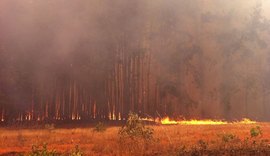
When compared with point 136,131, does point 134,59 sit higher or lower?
higher

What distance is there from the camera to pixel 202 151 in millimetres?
15805

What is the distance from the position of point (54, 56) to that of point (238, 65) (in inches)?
946

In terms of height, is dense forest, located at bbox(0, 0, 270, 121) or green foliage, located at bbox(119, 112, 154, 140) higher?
dense forest, located at bbox(0, 0, 270, 121)

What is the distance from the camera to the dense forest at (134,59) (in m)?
41.3

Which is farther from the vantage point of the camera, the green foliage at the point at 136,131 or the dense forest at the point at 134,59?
the dense forest at the point at 134,59

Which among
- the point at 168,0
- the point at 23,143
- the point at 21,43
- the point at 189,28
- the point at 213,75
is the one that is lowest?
the point at 23,143

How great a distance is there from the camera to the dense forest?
41312mm

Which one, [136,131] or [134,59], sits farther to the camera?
[134,59]

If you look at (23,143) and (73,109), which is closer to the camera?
(23,143)

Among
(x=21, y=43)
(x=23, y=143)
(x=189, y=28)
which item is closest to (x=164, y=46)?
(x=189, y=28)

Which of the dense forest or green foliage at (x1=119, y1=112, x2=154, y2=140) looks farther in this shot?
the dense forest

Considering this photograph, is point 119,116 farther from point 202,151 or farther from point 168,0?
point 202,151

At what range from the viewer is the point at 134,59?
45.3m

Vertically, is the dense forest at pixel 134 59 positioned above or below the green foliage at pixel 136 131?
above
